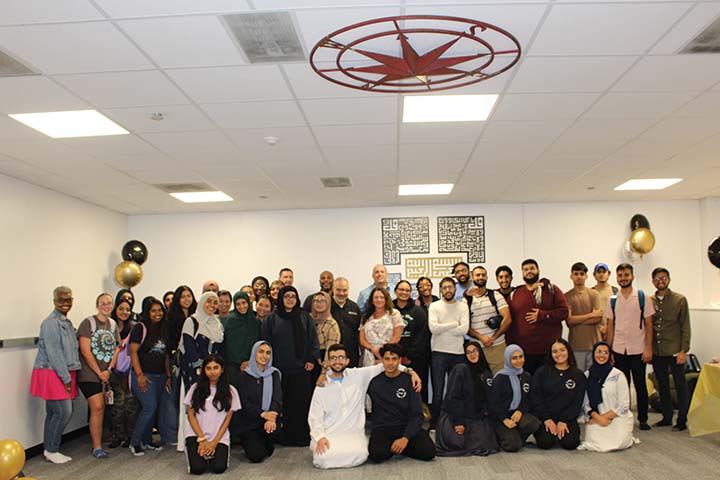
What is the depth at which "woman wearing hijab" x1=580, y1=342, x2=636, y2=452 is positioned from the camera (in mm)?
5574

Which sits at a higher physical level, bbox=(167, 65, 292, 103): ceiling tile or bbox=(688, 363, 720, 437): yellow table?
bbox=(167, 65, 292, 103): ceiling tile

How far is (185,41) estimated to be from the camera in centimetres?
356

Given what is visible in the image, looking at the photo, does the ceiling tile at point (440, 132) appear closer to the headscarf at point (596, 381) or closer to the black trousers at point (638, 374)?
the headscarf at point (596, 381)

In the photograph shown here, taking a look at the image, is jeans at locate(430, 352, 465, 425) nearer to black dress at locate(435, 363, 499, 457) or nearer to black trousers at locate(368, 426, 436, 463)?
black dress at locate(435, 363, 499, 457)

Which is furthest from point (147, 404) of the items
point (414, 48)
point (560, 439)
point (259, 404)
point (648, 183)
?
point (648, 183)

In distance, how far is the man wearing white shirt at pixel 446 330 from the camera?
6.38 metres

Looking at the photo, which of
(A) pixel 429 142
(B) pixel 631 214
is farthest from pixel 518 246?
(A) pixel 429 142

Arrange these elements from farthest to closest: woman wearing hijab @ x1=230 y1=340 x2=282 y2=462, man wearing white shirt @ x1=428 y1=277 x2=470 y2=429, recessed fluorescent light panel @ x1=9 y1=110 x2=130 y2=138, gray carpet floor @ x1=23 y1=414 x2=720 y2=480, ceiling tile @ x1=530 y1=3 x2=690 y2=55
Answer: man wearing white shirt @ x1=428 y1=277 x2=470 y2=429 → woman wearing hijab @ x1=230 y1=340 x2=282 y2=462 → gray carpet floor @ x1=23 y1=414 x2=720 y2=480 → recessed fluorescent light panel @ x1=9 y1=110 x2=130 y2=138 → ceiling tile @ x1=530 y1=3 x2=690 y2=55

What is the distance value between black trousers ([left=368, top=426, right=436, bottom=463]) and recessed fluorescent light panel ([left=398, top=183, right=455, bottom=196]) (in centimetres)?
340

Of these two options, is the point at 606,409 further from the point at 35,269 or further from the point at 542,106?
the point at 35,269

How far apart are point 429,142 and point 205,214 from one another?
16.0 ft

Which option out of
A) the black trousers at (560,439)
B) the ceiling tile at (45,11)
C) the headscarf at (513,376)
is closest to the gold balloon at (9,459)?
the ceiling tile at (45,11)

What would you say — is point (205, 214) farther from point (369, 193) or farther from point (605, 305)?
point (605, 305)

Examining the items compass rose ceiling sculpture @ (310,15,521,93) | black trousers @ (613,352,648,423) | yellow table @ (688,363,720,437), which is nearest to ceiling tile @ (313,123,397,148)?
compass rose ceiling sculpture @ (310,15,521,93)
